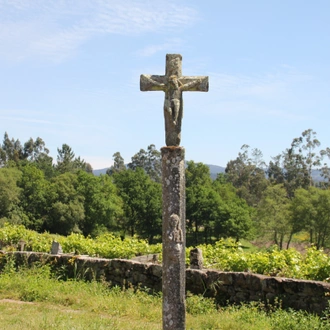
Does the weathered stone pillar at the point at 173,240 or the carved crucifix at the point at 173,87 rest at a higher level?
the carved crucifix at the point at 173,87

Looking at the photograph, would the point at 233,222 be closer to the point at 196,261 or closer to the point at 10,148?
the point at 196,261

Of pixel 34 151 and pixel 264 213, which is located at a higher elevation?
pixel 34 151

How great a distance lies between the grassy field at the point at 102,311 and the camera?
7770 millimetres

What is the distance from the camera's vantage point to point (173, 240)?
224 inches

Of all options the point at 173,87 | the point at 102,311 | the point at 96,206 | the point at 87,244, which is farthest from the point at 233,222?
the point at 173,87

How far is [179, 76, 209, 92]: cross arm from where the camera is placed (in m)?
6.20

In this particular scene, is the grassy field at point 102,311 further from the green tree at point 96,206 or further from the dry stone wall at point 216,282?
the green tree at point 96,206

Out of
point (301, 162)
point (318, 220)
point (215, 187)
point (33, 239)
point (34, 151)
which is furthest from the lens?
point (34, 151)

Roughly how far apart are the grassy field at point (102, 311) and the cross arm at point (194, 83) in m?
4.37

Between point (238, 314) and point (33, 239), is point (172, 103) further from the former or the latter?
point (33, 239)

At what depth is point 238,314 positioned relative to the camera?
8.41 m

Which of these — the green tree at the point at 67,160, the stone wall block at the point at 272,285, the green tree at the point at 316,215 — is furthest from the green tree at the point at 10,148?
the stone wall block at the point at 272,285

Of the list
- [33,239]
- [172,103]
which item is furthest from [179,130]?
[33,239]

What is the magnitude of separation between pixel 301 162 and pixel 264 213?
31468mm
